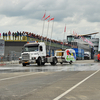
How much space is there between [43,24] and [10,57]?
20.1 meters

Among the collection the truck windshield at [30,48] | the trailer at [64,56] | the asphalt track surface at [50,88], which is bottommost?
the asphalt track surface at [50,88]

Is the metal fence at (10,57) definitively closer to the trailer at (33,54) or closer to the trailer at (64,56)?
the trailer at (64,56)

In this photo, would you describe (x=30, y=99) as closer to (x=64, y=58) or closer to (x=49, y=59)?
(x=49, y=59)

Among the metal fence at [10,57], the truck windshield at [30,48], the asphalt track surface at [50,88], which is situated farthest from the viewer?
the metal fence at [10,57]

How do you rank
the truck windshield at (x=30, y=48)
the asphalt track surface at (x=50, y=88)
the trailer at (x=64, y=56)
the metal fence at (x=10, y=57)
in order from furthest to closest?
the metal fence at (x=10, y=57)
the trailer at (x=64, y=56)
the truck windshield at (x=30, y=48)
the asphalt track surface at (x=50, y=88)

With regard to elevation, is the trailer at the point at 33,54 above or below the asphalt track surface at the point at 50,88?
above

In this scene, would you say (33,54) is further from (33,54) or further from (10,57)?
(10,57)

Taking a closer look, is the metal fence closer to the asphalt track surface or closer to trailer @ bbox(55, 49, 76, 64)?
trailer @ bbox(55, 49, 76, 64)

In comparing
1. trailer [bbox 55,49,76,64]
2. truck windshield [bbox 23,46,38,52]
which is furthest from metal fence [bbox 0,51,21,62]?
truck windshield [bbox 23,46,38,52]

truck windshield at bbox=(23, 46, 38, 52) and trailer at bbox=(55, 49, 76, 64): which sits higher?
truck windshield at bbox=(23, 46, 38, 52)

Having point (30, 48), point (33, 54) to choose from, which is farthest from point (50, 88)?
point (30, 48)

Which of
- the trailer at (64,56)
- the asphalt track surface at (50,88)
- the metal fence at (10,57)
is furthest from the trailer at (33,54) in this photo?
the asphalt track surface at (50,88)

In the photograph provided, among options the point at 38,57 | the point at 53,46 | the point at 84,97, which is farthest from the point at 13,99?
the point at 53,46

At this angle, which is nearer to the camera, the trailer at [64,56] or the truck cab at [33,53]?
the truck cab at [33,53]
